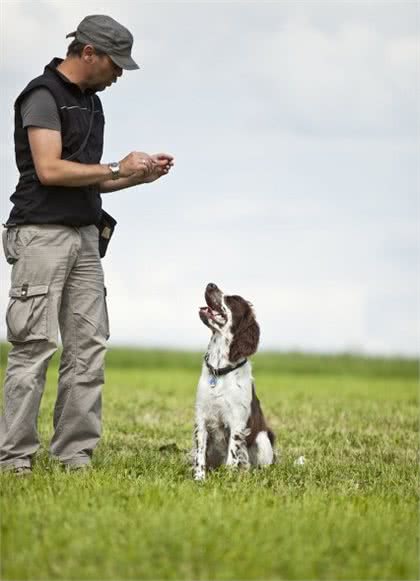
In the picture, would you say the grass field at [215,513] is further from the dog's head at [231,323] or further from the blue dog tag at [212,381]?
the dog's head at [231,323]

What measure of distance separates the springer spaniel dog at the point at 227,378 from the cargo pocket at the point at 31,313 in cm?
127

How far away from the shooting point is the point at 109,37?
25.6 feet

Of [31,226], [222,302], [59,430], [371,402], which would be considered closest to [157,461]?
[59,430]

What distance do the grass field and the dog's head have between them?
979 millimetres

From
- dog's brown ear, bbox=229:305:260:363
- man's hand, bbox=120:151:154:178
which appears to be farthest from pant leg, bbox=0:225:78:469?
dog's brown ear, bbox=229:305:260:363

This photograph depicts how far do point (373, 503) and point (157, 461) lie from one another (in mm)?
2688

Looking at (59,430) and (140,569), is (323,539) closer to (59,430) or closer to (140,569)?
(140,569)

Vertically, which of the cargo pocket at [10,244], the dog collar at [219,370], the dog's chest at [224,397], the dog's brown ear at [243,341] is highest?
the cargo pocket at [10,244]

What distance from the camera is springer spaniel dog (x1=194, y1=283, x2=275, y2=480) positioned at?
8.43 metres

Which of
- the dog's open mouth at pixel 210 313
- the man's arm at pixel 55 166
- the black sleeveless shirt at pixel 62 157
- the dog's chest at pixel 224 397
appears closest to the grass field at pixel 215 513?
the dog's chest at pixel 224 397

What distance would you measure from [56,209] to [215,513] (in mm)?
2855

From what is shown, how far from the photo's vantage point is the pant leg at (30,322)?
311 inches

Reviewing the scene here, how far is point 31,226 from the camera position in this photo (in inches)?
314

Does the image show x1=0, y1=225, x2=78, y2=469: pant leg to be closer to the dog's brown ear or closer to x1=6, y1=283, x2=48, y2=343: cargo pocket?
x1=6, y1=283, x2=48, y2=343: cargo pocket
